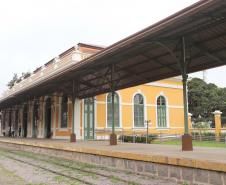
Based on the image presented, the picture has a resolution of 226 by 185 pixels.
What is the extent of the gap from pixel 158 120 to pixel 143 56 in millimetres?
16905

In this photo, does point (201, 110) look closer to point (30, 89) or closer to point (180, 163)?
point (30, 89)

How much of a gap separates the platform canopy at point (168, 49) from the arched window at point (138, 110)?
10472mm

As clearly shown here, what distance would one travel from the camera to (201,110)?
4831 centimetres

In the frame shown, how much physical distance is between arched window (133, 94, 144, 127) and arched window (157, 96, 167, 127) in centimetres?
197

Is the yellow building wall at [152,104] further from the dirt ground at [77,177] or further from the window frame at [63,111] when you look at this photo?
the dirt ground at [77,177]

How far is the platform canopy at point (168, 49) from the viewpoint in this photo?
932 cm

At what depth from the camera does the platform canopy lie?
932 cm

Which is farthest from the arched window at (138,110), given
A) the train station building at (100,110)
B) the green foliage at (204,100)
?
the green foliage at (204,100)

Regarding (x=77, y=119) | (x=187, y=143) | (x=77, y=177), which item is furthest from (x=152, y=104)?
(x=77, y=177)

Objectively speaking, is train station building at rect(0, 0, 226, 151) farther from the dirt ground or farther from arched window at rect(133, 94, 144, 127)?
the dirt ground

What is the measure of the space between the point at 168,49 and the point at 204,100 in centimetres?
3929

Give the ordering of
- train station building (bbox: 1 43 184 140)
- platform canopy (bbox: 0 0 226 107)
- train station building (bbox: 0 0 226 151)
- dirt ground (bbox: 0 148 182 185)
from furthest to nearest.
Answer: train station building (bbox: 1 43 184 140)
train station building (bbox: 0 0 226 151)
platform canopy (bbox: 0 0 226 107)
dirt ground (bbox: 0 148 182 185)

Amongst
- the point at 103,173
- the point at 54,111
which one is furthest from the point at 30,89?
the point at 103,173

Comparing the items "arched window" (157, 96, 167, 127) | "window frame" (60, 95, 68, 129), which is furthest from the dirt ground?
"arched window" (157, 96, 167, 127)
